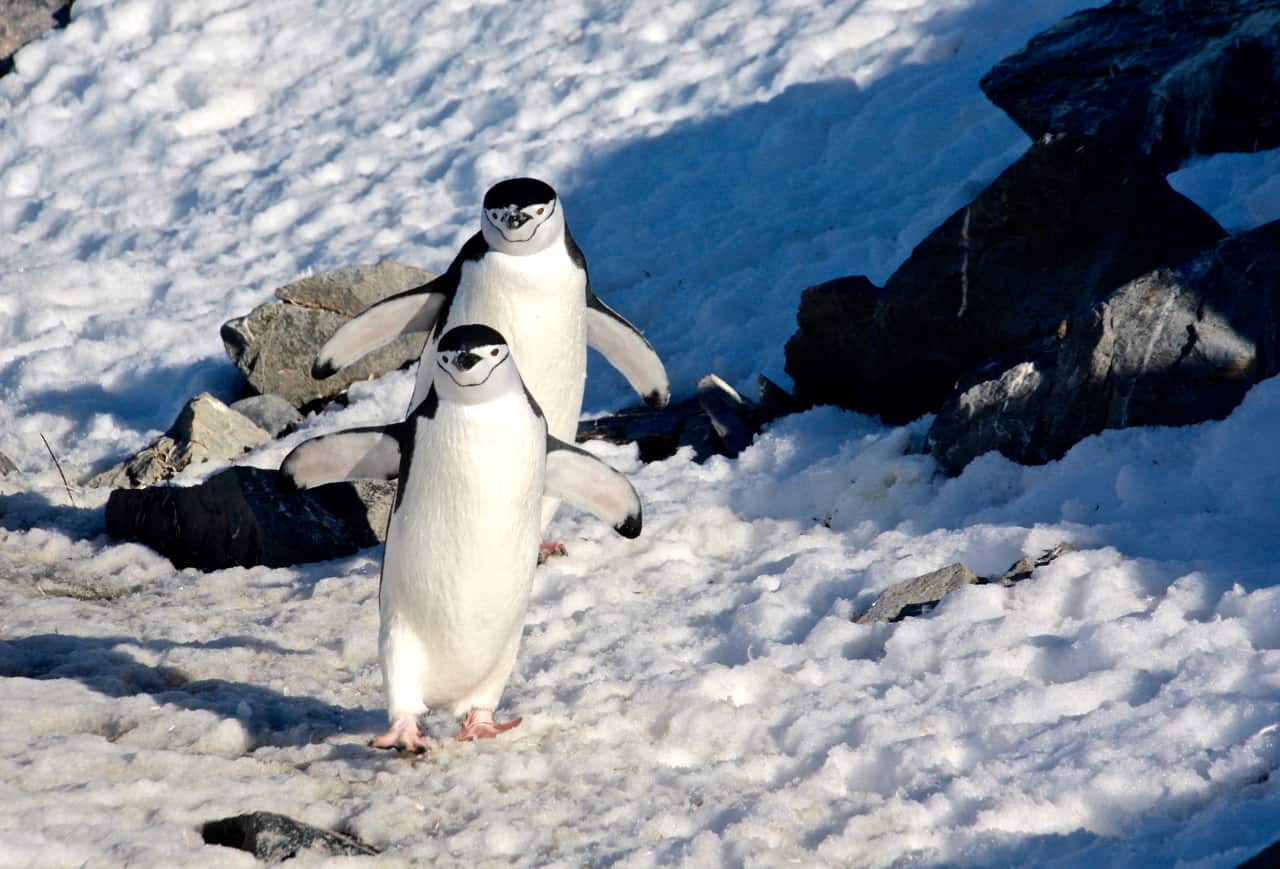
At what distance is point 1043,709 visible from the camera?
400 cm

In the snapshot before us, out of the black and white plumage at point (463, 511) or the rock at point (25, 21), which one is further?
the rock at point (25, 21)

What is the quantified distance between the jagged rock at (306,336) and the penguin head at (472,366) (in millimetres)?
4196

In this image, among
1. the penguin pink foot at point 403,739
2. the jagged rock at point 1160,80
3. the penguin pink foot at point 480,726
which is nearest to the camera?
the penguin pink foot at point 403,739

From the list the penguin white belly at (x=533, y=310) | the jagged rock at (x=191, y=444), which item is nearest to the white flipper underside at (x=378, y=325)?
the penguin white belly at (x=533, y=310)

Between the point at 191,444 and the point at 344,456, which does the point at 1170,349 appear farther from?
the point at 191,444

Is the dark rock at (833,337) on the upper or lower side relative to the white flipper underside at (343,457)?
lower

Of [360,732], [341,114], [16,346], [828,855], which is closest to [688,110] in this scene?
[341,114]

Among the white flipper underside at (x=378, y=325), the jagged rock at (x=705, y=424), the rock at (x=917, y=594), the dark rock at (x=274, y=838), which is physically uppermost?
the dark rock at (x=274, y=838)

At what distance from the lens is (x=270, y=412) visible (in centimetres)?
792

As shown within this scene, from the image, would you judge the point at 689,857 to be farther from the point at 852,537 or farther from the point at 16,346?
the point at 16,346

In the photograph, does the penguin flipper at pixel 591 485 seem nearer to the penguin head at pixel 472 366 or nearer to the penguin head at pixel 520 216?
the penguin head at pixel 472 366

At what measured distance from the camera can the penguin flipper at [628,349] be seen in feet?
20.0

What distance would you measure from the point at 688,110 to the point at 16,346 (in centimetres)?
446

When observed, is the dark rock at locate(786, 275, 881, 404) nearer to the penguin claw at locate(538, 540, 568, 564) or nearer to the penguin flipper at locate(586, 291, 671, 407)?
the penguin flipper at locate(586, 291, 671, 407)
